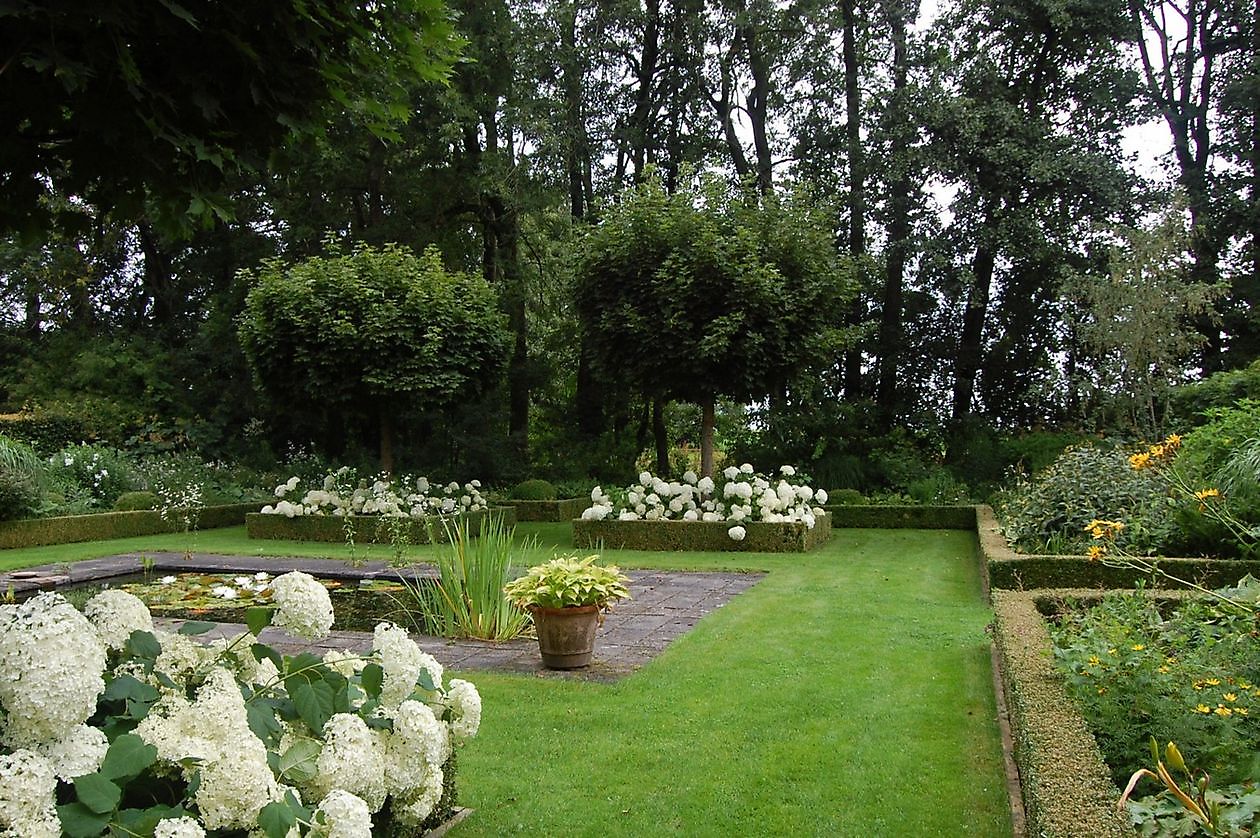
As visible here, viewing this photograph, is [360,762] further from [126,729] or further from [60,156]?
[60,156]

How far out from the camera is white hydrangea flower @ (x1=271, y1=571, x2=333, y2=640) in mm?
2625

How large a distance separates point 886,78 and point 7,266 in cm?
1925

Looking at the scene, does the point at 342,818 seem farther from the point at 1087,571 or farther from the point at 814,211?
the point at 814,211

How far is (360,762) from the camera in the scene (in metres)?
2.24

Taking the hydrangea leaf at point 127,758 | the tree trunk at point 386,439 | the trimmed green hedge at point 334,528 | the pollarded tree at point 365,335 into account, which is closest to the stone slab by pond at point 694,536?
the trimmed green hedge at point 334,528

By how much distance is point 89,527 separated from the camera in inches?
504

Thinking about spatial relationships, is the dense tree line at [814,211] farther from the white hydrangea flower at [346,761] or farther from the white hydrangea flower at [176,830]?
the white hydrangea flower at [176,830]

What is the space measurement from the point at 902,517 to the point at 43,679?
511 inches

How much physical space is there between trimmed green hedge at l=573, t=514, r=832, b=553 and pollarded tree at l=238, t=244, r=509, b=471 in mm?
3148

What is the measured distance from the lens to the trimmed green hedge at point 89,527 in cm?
1206

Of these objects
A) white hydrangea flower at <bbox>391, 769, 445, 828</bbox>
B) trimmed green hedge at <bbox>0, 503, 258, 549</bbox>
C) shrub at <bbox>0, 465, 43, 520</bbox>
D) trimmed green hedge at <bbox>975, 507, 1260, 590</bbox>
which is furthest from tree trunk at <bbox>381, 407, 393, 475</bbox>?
white hydrangea flower at <bbox>391, 769, 445, 828</bbox>

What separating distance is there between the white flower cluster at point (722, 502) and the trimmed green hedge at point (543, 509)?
3088 millimetres

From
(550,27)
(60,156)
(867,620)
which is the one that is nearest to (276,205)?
(550,27)

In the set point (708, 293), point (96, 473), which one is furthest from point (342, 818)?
point (96, 473)
